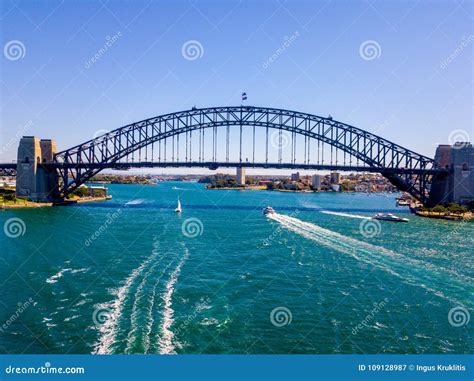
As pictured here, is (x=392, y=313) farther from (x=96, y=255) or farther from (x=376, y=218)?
(x=376, y=218)

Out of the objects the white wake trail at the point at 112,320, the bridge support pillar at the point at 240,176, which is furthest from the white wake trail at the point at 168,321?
the bridge support pillar at the point at 240,176

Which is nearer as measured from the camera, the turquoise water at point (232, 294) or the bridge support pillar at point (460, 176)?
the turquoise water at point (232, 294)

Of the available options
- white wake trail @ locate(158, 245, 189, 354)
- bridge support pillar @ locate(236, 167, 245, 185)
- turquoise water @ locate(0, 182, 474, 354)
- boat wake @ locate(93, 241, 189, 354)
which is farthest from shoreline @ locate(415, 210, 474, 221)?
bridge support pillar @ locate(236, 167, 245, 185)

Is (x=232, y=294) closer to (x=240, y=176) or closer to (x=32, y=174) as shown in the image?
(x=32, y=174)

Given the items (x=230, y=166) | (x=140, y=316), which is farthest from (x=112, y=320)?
(x=230, y=166)

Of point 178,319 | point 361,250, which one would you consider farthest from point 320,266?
point 178,319

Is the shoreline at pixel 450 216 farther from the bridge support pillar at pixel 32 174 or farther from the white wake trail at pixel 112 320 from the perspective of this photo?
the bridge support pillar at pixel 32 174
